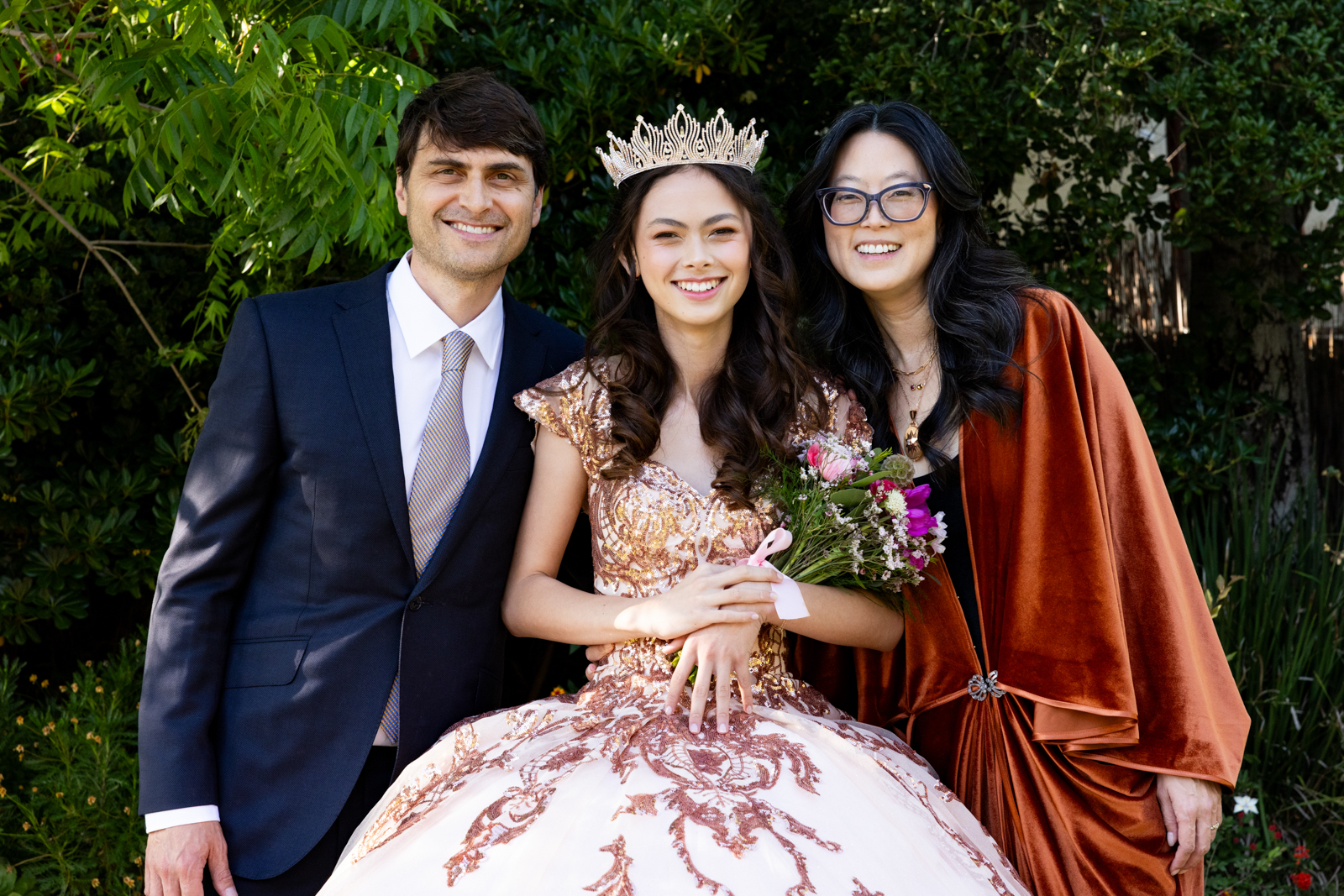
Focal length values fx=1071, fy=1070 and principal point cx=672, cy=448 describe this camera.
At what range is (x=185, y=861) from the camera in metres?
2.43

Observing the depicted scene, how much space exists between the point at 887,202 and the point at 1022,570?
3.34ft

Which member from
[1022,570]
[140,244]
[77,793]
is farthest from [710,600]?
[140,244]

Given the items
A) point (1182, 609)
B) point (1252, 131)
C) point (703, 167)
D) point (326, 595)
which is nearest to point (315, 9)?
point (703, 167)

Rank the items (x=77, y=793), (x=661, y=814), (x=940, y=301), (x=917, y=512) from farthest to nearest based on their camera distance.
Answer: (x=77, y=793) → (x=940, y=301) → (x=917, y=512) → (x=661, y=814)

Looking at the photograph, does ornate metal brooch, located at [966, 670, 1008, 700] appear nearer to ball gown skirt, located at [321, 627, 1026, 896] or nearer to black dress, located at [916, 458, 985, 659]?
black dress, located at [916, 458, 985, 659]

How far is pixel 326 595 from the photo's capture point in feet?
8.46

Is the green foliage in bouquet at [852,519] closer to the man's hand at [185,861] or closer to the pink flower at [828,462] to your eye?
the pink flower at [828,462]

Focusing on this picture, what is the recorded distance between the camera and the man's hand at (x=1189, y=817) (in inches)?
100

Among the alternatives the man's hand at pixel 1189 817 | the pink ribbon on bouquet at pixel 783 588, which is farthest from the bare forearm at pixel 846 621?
the man's hand at pixel 1189 817

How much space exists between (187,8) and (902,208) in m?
1.85

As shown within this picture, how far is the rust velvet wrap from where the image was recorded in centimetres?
256

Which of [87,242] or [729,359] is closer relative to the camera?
[729,359]

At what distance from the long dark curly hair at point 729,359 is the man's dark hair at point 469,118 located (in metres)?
0.33

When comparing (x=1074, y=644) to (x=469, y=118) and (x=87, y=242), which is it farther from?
(x=87, y=242)
